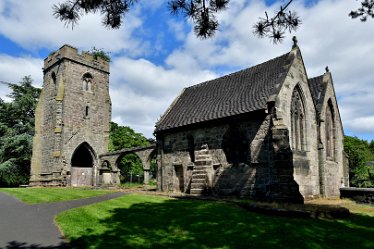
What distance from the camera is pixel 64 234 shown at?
848 centimetres

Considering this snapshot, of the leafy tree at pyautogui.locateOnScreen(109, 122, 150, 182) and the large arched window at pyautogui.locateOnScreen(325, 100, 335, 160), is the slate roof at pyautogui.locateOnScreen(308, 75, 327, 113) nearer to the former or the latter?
the large arched window at pyautogui.locateOnScreen(325, 100, 335, 160)

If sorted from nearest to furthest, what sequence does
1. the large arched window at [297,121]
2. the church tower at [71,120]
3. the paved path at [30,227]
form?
the paved path at [30,227] → the large arched window at [297,121] → the church tower at [71,120]

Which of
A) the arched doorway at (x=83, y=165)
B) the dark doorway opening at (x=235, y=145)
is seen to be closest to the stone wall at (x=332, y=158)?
the dark doorway opening at (x=235, y=145)

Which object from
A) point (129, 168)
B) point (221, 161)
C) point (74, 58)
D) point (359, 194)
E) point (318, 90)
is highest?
point (74, 58)

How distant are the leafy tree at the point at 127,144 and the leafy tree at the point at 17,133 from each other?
1491 cm

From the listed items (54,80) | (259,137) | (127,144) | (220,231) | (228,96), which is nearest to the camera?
(220,231)

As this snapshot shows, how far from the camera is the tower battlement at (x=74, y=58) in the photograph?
35.1m

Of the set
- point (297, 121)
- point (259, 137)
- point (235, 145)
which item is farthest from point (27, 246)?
point (297, 121)

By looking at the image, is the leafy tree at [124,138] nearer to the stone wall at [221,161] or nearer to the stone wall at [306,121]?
the stone wall at [221,161]

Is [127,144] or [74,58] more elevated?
[74,58]

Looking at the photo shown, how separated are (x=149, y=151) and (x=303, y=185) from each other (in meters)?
16.2

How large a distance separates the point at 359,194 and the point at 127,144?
43380 millimetres

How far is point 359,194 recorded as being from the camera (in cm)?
1953

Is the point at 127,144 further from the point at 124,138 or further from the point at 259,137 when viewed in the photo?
the point at 259,137
